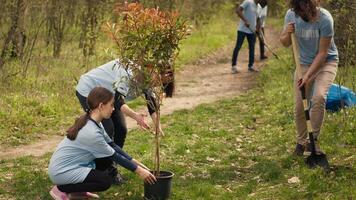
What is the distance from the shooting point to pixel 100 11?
45.8 feet

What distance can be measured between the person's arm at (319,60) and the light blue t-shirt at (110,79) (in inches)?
82.2

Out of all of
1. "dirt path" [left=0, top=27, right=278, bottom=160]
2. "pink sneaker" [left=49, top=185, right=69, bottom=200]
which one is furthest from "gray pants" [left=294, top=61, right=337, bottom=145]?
"dirt path" [left=0, top=27, right=278, bottom=160]

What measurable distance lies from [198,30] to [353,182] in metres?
16.7

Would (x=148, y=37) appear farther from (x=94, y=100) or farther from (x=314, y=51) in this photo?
(x=314, y=51)

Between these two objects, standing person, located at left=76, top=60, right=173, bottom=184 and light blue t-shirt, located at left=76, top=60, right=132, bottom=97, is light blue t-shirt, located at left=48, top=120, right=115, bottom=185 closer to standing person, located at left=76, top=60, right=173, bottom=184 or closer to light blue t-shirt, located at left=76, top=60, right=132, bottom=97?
standing person, located at left=76, top=60, right=173, bottom=184

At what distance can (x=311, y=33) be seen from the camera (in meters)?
6.37

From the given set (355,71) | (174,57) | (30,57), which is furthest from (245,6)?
(174,57)

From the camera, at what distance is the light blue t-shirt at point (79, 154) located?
5.07m

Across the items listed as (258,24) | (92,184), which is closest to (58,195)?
(92,184)

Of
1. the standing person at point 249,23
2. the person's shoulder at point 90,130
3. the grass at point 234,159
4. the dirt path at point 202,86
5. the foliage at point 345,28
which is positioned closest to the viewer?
the person's shoulder at point 90,130

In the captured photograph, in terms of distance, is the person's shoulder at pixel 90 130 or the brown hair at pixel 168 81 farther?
the brown hair at pixel 168 81

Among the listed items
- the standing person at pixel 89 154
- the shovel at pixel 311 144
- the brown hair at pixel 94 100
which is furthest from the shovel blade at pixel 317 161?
the brown hair at pixel 94 100

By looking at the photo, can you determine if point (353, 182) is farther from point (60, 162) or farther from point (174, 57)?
point (60, 162)

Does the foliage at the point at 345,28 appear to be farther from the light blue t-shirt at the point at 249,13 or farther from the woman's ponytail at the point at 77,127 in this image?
the light blue t-shirt at the point at 249,13
